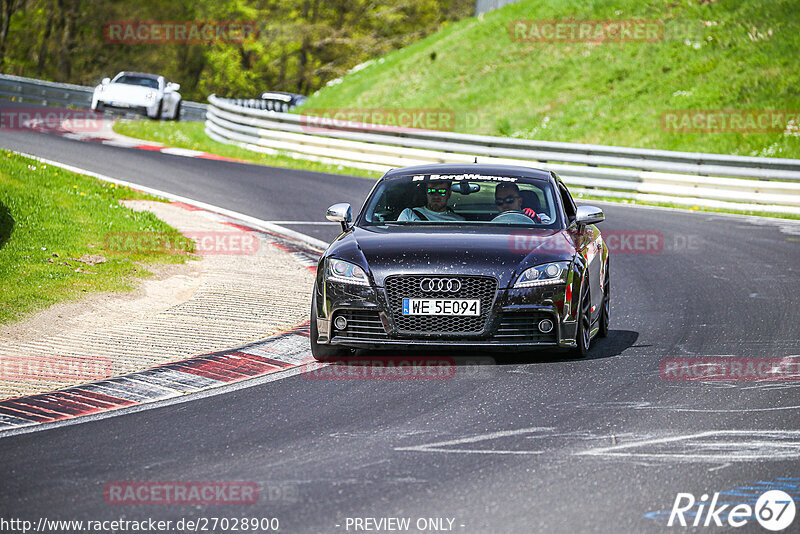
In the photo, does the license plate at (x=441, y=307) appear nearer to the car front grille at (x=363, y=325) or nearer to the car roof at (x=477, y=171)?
the car front grille at (x=363, y=325)

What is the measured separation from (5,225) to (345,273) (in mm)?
6190

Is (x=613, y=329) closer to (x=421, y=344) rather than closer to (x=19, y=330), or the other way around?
(x=421, y=344)

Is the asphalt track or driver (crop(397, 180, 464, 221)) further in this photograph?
driver (crop(397, 180, 464, 221))

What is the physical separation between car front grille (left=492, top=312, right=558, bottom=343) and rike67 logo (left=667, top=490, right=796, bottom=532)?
2.99 meters

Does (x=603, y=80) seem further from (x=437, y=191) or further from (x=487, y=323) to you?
(x=487, y=323)

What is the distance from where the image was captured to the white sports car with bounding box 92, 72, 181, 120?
35281mm

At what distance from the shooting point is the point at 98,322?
998 cm

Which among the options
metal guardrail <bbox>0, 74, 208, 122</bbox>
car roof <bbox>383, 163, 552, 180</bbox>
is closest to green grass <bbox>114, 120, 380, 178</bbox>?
metal guardrail <bbox>0, 74, 208, 122</bbox>

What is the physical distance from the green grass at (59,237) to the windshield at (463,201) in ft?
10.0

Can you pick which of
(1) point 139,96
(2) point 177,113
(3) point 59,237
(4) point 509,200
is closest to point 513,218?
(4) point 509,200

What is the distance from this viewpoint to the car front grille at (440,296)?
841 cm

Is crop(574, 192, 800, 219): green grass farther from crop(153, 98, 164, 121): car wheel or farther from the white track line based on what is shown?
crop(153, 98, 164, 121): car wheel

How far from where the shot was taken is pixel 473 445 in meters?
6.48

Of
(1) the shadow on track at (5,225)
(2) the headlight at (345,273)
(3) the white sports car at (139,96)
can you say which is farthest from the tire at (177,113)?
(2) the headlight at (345,273)
